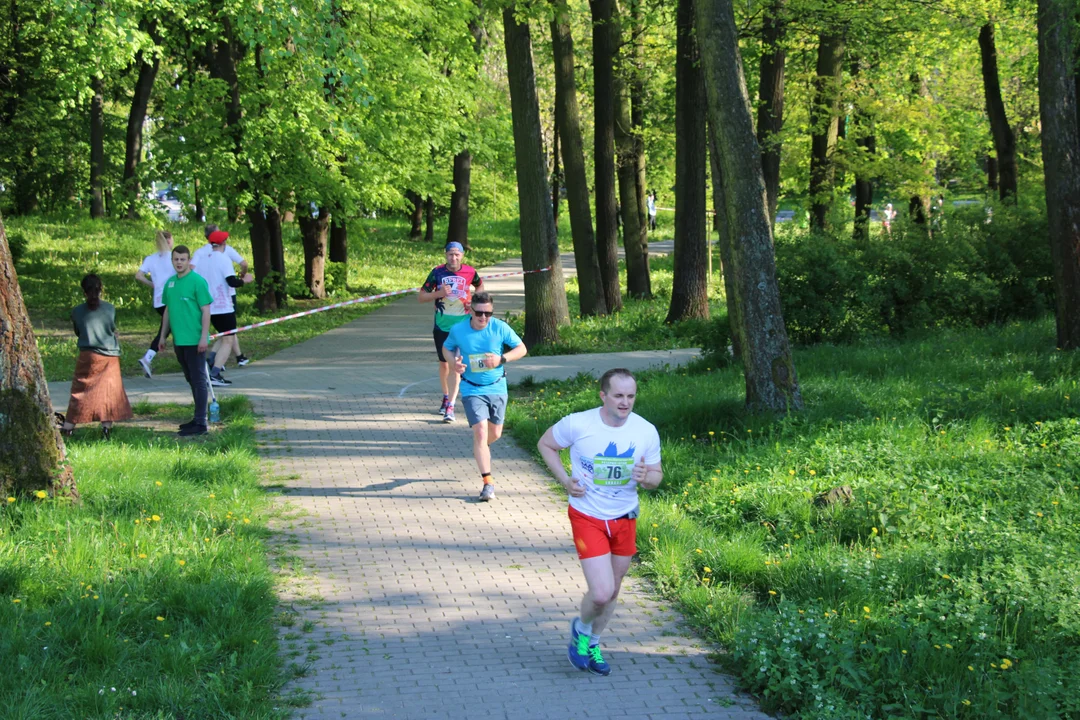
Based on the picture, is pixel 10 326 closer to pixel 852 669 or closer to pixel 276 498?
pixel 276 498

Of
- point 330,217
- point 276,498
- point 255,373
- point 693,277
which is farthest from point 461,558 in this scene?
point 330,217

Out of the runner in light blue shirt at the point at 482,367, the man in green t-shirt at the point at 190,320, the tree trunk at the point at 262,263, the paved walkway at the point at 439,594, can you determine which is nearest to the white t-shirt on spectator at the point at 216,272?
the paved walkway at the point at 439,594

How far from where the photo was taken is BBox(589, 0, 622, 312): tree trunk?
63.6 feet

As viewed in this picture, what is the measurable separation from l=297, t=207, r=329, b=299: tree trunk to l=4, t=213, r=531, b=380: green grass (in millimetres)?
369

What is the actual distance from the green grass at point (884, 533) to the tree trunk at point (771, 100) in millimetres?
7132

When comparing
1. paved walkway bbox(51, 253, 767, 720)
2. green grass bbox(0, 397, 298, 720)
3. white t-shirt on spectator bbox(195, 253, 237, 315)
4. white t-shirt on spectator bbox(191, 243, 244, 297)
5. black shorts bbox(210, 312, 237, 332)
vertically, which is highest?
white t-shirt on spectator bbox(191, 243, 244, 297)

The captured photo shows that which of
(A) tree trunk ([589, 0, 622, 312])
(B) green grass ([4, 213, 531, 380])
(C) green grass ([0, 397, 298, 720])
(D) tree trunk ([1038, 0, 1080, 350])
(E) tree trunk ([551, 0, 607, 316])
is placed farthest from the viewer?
(A) tree trunk ([589, 0, 622, 312])

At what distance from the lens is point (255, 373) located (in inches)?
576

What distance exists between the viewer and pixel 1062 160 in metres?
11.9

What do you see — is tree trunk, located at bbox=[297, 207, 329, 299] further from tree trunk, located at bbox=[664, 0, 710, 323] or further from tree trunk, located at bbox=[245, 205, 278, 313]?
tree trunk, located at bbox=[664, 0, 710, 323]

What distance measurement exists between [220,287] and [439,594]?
827 centimetres

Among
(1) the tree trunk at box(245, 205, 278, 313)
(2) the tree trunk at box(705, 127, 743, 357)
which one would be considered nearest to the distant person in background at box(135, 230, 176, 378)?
(1) the tree trunk at box(245, 205, 278, 313)

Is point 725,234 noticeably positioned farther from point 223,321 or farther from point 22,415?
point 223,321

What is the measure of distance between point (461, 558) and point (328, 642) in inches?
61.9
